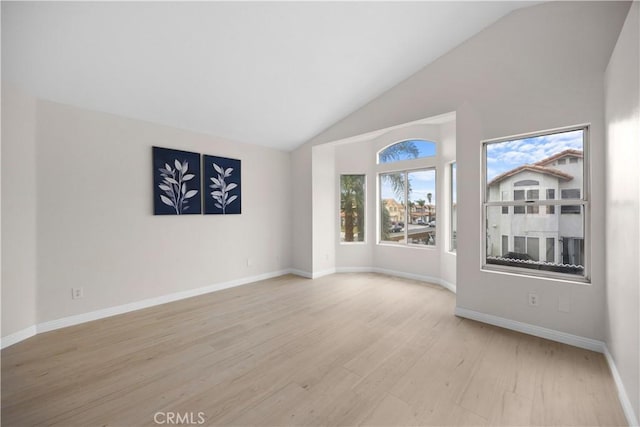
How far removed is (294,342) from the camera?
2.55m

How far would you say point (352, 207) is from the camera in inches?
219

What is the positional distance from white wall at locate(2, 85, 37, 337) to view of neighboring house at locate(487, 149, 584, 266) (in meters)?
4.96

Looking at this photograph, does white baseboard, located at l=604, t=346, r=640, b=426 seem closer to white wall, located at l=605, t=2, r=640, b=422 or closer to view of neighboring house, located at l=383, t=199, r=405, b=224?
white wall, located at l=605, t=2, r=640, b=422

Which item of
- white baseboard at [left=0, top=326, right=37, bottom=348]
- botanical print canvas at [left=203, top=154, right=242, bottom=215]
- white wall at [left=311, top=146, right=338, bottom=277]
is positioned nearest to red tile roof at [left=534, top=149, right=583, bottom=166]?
white wall at [left=311, top=146, right=338, bottom=277]

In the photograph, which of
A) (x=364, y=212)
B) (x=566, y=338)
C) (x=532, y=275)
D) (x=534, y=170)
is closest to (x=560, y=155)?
(x=534, y=170)

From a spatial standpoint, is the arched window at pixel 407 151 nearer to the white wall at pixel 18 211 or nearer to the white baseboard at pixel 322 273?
the white baseboard at pixel 322 273

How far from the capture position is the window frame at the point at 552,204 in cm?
247

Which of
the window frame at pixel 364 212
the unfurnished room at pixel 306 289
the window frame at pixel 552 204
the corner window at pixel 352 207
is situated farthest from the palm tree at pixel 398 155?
the window frame at pixel 552 204

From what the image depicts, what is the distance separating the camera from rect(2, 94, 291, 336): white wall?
2.72m

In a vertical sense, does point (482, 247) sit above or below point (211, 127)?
below

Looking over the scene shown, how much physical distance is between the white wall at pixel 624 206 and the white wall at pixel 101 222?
4.41 m

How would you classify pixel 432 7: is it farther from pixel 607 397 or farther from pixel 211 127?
pixel 607 397

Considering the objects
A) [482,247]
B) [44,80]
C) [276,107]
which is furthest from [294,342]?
[44,80]

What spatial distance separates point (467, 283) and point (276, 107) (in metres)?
3.44
